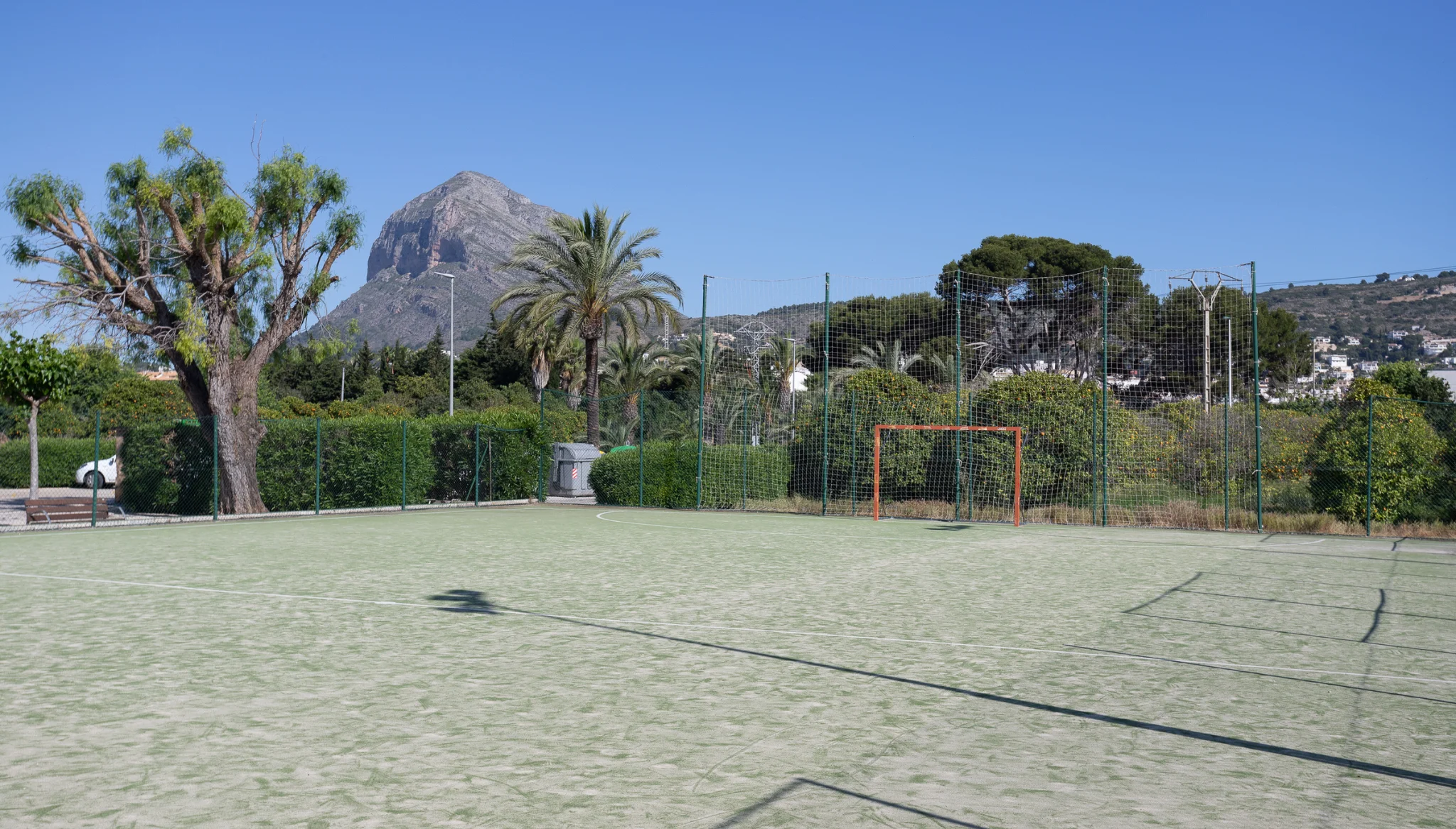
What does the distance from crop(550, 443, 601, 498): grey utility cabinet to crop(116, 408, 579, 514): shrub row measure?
3027mm

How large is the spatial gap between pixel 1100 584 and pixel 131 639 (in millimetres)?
9990

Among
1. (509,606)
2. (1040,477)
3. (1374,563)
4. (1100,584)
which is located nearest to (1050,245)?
(1040,477)

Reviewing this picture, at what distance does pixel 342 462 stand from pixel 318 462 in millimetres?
1533

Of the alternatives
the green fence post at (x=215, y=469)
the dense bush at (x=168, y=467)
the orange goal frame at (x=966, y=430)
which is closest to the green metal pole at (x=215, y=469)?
the green fence post at (x=215, y=469)

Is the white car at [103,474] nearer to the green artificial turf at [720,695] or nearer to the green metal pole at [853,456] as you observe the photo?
the green metal pole at [853,456]

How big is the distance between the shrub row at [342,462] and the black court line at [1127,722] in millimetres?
18567

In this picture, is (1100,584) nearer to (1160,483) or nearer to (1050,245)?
(1160,483)

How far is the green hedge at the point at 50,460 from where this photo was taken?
40688 millimetres

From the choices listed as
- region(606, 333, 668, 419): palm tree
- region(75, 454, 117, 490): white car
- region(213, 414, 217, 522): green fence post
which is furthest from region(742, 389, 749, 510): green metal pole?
region(606, 333, 668, 419): palm tree

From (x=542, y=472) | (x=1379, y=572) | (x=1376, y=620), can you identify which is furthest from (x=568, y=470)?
(x=1376, y=620)

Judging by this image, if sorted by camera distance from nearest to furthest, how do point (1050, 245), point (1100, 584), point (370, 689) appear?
point (370, 689)
point (1100, 584)
point (1050, 245)

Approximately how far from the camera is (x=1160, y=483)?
2328 cm

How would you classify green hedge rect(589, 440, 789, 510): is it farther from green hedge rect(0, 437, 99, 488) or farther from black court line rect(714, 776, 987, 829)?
green hedge rect(0, 437, 99, 488)

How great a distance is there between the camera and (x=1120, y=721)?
663 centimetres
